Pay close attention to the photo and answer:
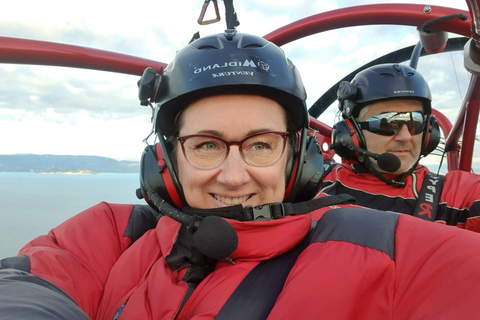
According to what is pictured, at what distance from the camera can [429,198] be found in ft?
6.26

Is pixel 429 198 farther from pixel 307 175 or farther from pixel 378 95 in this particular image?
pixel 307 175

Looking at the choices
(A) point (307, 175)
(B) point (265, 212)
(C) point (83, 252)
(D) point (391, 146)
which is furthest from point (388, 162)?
(C) point (83, 252)

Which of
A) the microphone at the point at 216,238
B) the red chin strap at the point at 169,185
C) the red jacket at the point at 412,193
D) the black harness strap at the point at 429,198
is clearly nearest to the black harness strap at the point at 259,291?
the microphone at the point at 216,238

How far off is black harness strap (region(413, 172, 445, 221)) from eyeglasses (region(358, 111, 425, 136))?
35 centimetres

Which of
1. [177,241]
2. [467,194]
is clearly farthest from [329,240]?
[467,194]

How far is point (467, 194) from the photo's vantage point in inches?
71.1

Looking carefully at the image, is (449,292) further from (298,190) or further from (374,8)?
(374,8)

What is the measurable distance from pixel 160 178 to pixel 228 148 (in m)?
0.30

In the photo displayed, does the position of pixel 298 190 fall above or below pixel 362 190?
above

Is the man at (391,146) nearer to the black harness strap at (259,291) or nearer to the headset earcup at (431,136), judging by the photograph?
the headset earcup at (431,136)

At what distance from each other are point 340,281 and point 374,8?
204 cm

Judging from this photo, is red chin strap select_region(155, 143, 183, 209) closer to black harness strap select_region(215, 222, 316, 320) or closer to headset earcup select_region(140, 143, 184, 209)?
headset earcup select_region(140, 143, 184, 209)

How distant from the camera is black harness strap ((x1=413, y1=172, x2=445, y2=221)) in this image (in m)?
1.85

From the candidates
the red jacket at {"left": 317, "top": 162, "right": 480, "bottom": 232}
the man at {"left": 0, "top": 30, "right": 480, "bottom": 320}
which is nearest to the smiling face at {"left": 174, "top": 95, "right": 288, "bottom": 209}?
the man at {"left": 0, "top": 30, "right": 480, "bottom": 320}
